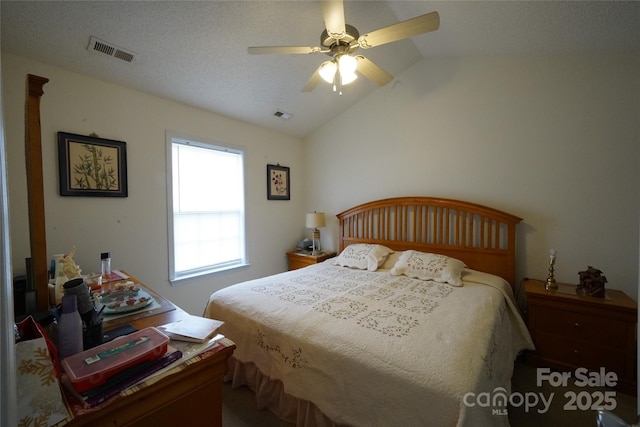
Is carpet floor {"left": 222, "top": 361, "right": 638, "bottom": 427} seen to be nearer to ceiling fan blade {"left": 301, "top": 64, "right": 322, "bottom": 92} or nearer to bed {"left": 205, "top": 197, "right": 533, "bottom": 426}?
bed {"left": 205, "top": 197, "right": 533, "bottom": 426}

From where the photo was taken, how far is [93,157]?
7.18 ft

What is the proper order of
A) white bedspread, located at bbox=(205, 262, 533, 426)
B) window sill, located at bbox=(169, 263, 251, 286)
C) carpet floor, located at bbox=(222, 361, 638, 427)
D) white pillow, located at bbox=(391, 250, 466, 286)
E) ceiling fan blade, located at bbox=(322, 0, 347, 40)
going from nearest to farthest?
1. white bedspread, located at bbox=(205, 262, 533, 426)
2. ceiling fan blade, located at bbox=(322, 0, 347, 40)
3. carpet floor, located at bbox=(222, 361, 638, 427)
4. white pillow, located at bbox=(391, 250, 466, 286)
5. window sill, located at bbox=(169, 263, 251, 286)

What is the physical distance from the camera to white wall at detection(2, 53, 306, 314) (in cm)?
186

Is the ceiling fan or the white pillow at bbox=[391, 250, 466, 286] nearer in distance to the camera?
the ceiling fan

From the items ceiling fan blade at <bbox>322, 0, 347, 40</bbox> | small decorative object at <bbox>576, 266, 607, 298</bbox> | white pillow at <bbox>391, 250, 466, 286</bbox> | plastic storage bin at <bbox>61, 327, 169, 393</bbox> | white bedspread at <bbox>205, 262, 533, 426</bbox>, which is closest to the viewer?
plastic storage bin at <bbox>61, 327, 169, 393</bbox>

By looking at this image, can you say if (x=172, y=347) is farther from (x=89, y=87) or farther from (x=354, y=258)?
(x=89, y=87)

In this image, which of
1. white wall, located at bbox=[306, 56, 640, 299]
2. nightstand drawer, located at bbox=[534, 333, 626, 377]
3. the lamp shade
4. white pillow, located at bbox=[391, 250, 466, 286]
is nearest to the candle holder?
white wall, located at bbox=[306, 56, 640, 299]

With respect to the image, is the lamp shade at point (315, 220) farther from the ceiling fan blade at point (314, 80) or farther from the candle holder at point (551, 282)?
the candle holder at point (551, 282)

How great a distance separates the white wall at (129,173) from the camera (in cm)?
186

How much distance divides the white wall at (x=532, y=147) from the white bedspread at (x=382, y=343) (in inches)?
35.8

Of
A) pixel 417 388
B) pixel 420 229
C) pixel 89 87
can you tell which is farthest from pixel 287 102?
pixel 417 388

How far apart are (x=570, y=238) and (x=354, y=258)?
1984 mm

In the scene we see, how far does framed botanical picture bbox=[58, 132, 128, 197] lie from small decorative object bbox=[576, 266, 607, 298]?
398 cm

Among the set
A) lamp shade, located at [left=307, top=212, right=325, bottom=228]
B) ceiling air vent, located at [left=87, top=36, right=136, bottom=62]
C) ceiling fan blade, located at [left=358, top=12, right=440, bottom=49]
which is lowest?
lamp shade, located at [left=307, top=212, right=325, bottom=228]
